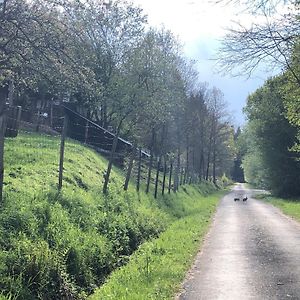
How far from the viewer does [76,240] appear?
32.9 feet

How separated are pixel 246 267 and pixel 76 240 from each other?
12.7 feet

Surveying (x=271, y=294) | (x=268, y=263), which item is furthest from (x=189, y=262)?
(x=271, y=294)

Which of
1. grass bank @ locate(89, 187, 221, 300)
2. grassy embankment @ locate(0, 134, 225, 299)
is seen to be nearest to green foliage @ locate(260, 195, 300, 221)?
grassy embankment @ locate(0, 134, 225, 299)

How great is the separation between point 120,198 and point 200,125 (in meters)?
37.9

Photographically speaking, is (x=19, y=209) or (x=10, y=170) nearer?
(x=19, y=209)

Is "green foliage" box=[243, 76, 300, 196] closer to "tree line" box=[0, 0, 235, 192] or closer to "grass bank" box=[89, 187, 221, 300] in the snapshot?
"tree line" box=[0, 0, 235, 192]

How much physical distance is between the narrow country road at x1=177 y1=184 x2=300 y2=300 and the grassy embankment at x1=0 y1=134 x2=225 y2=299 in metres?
0.45

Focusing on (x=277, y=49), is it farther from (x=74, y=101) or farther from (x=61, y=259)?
(x=74, y=101)

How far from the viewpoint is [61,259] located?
8.80 m

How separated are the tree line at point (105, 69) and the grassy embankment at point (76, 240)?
88.6 inches

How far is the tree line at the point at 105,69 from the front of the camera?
969 centimetres

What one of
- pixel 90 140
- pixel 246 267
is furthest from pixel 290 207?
pixel 246 267

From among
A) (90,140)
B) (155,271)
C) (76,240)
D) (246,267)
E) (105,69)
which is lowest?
(155,271)

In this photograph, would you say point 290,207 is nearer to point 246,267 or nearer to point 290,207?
point 290,207
